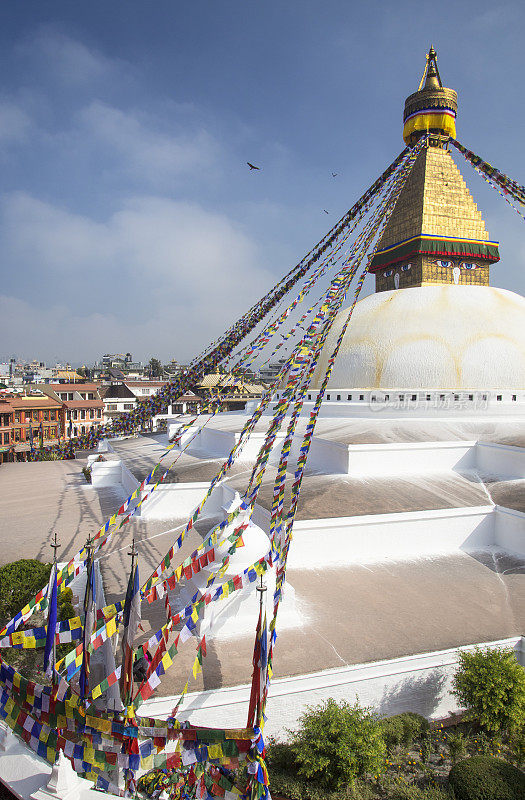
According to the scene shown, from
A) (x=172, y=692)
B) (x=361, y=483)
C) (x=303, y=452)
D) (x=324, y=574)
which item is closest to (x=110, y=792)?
(x=172, y=692)

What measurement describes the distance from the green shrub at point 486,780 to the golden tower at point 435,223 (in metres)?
13.0

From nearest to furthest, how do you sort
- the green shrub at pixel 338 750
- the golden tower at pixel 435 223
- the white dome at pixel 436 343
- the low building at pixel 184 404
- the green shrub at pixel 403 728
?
the green shrub at pixel 338 750 < the green shrub at pixel 403 728 < the white dome at pixel 436 343 < the golden tower at pixel 435 223 < the low building at pixel 184 404

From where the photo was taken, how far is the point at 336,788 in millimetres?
4020

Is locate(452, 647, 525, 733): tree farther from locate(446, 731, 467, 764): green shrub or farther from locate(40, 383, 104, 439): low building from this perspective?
locate(40, 383, 104, 439): low building

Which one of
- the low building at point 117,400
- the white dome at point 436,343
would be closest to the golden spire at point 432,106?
the white dome at point 436,343

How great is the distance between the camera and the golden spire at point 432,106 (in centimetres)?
1628

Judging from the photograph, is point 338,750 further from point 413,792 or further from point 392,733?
point 392,733

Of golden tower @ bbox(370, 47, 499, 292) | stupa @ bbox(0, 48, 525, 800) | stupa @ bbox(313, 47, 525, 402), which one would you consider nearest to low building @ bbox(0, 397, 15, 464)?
stupa @ bbox(0, 48, 525, 800)

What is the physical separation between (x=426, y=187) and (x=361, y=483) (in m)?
10.4

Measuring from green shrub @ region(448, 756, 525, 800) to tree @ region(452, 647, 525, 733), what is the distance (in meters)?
0.47

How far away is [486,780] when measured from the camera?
12.9 ft

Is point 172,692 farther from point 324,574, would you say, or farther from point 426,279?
point 426,279

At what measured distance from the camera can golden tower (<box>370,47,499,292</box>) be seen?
49.2 feet

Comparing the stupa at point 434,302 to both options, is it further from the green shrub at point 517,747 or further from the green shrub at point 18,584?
the green shrub at point 18,584
